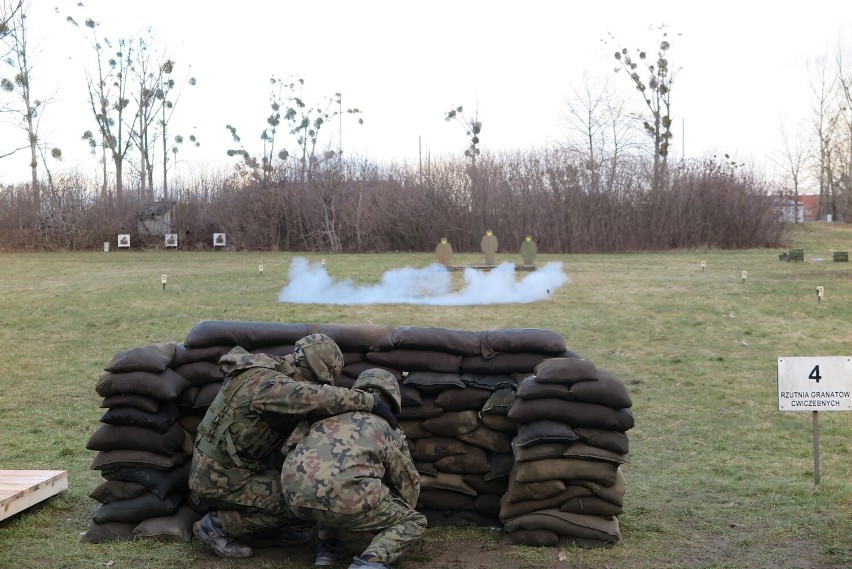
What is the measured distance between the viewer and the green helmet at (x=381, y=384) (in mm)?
5715

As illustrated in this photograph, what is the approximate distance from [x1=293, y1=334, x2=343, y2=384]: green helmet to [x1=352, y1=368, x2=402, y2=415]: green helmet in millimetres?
207

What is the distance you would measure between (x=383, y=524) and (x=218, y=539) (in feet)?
3.77

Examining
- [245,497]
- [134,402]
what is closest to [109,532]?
[134,402]

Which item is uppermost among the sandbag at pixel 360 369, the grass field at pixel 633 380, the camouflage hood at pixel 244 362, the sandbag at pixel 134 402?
the camouflage hood at pixel 244 362

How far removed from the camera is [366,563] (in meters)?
5.11

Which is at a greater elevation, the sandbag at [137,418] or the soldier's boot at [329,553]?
the sandbag at [137,418]

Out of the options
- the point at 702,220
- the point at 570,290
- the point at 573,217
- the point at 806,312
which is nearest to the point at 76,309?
the point at 570,290

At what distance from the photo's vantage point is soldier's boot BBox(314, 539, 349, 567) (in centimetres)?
548

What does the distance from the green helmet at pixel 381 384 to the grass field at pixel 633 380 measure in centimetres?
99

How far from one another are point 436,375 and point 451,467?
2.12 feet

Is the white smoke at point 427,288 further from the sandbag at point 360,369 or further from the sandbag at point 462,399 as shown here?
the sandbag at point 462,399

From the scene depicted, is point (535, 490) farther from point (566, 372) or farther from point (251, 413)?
point (251, 413)

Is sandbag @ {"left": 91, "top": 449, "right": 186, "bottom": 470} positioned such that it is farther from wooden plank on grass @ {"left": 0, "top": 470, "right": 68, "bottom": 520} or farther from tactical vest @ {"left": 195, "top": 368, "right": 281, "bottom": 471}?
wooden plank on grass @ {"left": 0, "top": 470, "right": 68, "bottom": 520}

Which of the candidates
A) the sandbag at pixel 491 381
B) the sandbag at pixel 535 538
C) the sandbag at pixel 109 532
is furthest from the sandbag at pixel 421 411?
the sandbag at pixel 109 532
